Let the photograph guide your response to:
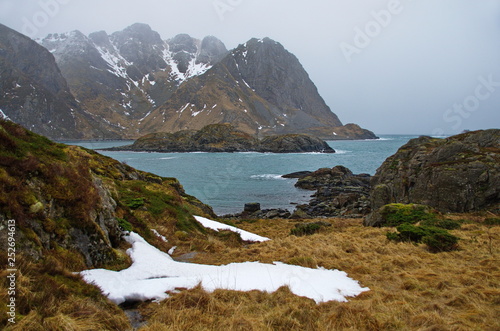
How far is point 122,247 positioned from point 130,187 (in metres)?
9.06

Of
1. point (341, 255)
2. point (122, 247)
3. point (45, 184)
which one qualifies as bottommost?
point (341, 255)

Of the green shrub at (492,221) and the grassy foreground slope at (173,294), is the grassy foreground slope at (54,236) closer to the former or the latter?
the grassy foreground slope at (173,294)

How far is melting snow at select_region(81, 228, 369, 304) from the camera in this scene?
250 inches

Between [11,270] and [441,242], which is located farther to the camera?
[441,242]

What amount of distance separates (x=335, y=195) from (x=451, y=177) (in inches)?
1025

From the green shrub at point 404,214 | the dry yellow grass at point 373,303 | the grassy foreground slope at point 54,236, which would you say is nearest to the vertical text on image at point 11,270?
the grassy foreground slope at point 54,236

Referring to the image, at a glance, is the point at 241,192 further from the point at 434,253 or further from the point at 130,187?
the point at 434,253

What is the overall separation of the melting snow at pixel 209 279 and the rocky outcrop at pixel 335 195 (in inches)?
1095

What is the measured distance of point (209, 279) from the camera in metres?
7.45

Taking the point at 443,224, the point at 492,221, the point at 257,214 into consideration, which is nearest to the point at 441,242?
the point at 443,224

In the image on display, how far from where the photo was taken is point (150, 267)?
7.99 m

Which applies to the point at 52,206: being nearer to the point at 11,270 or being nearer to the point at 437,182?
the point at 11,270

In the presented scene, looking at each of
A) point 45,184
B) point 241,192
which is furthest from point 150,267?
point 241,192

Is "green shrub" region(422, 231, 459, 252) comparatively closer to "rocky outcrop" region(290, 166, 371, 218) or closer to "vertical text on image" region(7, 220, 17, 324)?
"vertical text on image" region(7, 220, 17, 324)
